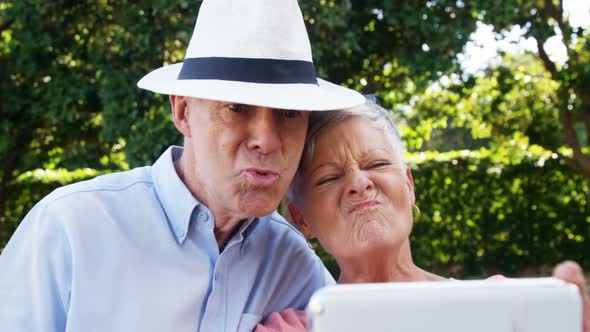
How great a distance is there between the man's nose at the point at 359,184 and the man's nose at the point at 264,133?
383 millimetres

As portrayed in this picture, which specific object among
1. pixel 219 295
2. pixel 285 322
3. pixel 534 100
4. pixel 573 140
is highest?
pixel 219 295

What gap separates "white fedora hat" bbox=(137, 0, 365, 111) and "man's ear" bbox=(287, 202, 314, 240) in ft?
1.69

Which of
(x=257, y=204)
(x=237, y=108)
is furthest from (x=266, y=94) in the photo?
(x=257, y=204)

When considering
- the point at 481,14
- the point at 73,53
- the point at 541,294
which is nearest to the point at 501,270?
the point at 481,14

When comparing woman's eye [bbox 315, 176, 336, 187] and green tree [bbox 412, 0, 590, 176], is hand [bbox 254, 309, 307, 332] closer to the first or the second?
woman's eye [bbox 315, 176, 336, 187]

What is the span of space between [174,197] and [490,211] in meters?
9.71

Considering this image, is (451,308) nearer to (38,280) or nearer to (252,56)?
(252,56)

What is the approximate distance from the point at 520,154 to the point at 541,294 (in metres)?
10.4

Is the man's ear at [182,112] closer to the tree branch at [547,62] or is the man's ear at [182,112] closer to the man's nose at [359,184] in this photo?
the man's nose at [359,184]

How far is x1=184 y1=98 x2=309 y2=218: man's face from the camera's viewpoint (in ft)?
A: 6.65

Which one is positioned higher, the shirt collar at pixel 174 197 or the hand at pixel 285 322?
the shirt collar at pixel 174 197

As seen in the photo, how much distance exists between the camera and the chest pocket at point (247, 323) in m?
2.19

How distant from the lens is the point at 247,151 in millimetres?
2035

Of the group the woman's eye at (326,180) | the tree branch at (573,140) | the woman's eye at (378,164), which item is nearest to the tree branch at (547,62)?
the tree branch at (573,140)
